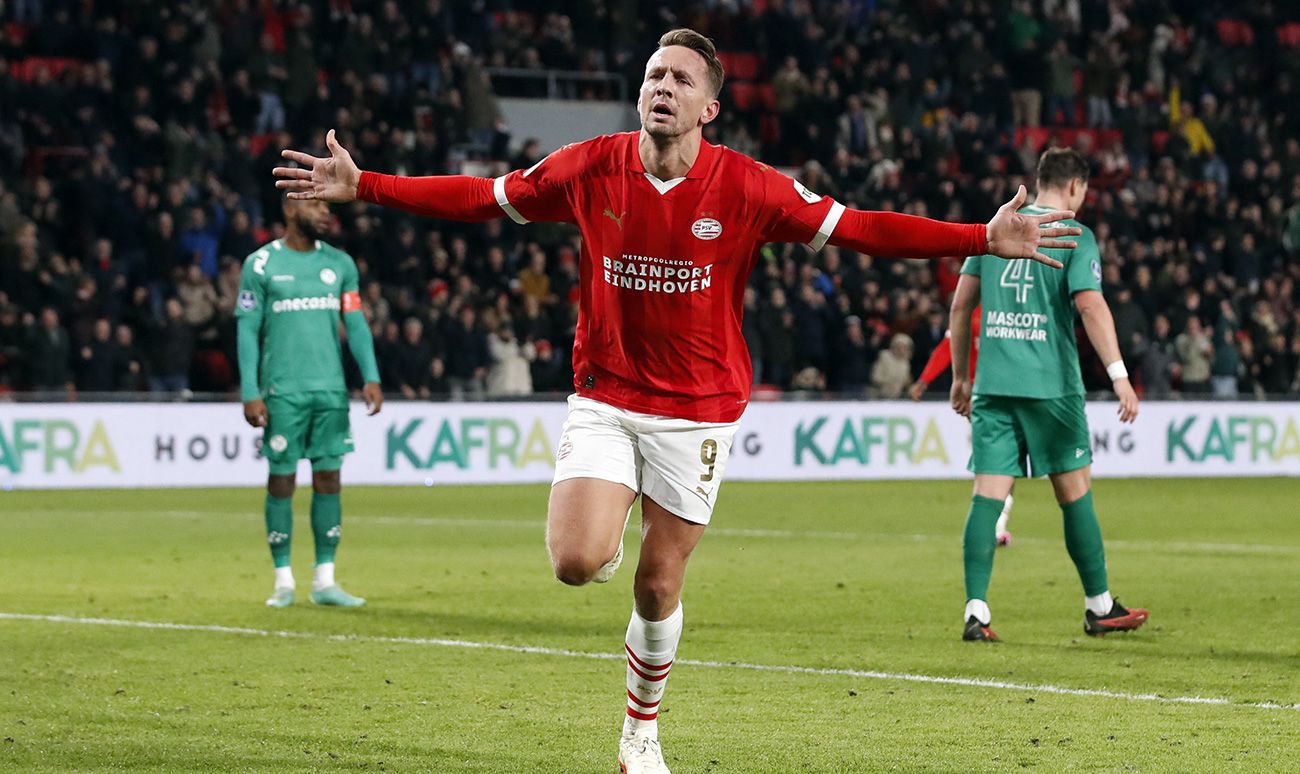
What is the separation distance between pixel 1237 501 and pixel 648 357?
48.0ft

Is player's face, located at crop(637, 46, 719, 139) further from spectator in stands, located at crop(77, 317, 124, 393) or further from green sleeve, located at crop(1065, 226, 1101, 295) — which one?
spectator in stands, located at crop(77, 317, 124, 393)

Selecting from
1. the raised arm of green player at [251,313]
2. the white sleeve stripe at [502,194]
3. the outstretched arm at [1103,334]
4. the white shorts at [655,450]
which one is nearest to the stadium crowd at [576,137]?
the raised arm of green player at [251,313]

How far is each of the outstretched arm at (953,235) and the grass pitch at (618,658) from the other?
153 centimetres

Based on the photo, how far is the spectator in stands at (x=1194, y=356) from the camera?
25.3 m

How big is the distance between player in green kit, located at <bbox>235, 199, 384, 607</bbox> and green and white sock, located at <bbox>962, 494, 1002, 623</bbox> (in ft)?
11.0

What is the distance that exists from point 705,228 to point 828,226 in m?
0.37

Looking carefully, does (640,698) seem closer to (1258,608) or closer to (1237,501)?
(1258,608)

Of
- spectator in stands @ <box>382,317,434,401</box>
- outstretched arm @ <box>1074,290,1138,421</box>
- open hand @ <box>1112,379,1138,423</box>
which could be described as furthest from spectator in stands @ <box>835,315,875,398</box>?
open hand @ <box>1112,379,1138,423</box>

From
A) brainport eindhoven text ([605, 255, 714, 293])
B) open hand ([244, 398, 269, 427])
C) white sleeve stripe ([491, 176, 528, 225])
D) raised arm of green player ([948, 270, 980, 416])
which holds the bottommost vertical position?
open hand ([244, 398, 269, 427])

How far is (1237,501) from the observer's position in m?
19.3

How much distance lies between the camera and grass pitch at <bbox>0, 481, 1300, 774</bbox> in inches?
242

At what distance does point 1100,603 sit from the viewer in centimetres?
916

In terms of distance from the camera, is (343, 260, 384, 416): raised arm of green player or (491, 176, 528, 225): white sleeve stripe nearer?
(491, 176, 528, 225): white sleeve stripe

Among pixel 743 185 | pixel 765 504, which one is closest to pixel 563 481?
pixel 743 185
